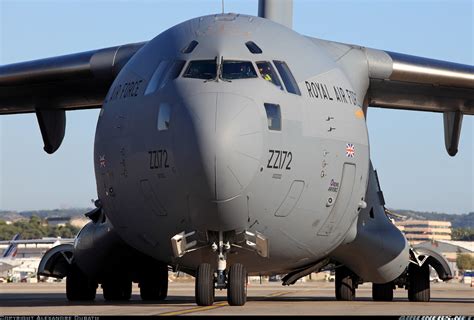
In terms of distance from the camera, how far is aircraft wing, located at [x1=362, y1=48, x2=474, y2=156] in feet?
69.5

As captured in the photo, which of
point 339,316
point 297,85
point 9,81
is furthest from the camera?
point 9,81

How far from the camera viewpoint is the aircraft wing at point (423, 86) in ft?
69.5

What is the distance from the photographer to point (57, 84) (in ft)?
72.0

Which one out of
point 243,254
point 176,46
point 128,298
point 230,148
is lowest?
point 128,298

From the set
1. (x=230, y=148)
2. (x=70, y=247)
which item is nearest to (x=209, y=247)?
(x=230, y=148)

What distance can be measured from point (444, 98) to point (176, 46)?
729cm

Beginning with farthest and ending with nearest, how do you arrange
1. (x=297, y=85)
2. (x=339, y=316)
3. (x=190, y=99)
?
(x=297, y=85), (x=190, y=99), (x=339, y=316)

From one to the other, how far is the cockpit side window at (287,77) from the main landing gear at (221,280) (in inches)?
96.8

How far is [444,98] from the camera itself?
22719 mm

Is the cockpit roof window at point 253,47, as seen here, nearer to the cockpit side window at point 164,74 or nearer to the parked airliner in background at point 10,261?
the cockpit side window at point 164,74

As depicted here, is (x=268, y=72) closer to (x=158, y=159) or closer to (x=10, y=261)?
(x=158, y=159)

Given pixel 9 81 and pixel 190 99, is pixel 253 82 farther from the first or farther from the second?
pixel 9 81

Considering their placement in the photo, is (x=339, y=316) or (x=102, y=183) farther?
(x=102, y=183)

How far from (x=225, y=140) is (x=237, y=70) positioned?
5.47ft
